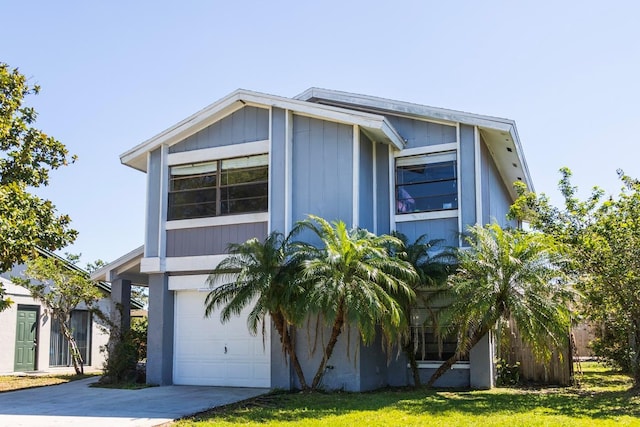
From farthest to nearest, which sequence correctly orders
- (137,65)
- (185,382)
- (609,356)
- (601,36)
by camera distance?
(609,356), (185,382), (137,65), (601,36)

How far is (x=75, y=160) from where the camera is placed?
16.5 meters

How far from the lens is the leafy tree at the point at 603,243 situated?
12859 mm

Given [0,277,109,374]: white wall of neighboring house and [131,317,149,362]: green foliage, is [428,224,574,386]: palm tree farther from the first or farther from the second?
[0,277,109,374]: white wall of neighboring house

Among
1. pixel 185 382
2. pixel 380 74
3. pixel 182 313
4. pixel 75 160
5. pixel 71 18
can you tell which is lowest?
pixel 185 382

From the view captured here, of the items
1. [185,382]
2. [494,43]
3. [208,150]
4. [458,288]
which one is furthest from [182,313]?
[494,43]

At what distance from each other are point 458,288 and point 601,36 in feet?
17.9

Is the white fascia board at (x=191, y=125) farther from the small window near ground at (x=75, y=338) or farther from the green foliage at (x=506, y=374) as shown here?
the small window near ground at (x=75, y=338)

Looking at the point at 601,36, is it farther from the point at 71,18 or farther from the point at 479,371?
the point at 71,18

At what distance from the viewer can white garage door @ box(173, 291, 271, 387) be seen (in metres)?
15.4

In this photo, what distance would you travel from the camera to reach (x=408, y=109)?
1570cm

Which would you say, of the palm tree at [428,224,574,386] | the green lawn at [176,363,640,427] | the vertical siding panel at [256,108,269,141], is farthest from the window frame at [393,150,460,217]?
the green lawn at [176,363,640,427]

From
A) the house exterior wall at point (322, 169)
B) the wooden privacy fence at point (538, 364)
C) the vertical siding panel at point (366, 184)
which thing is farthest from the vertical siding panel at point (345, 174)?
the wooden privacy fence at point (538, 364)

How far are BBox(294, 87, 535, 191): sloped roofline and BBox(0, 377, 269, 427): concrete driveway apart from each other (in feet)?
23.5

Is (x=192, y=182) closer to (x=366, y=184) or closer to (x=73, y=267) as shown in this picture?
(x=366, y=184)
